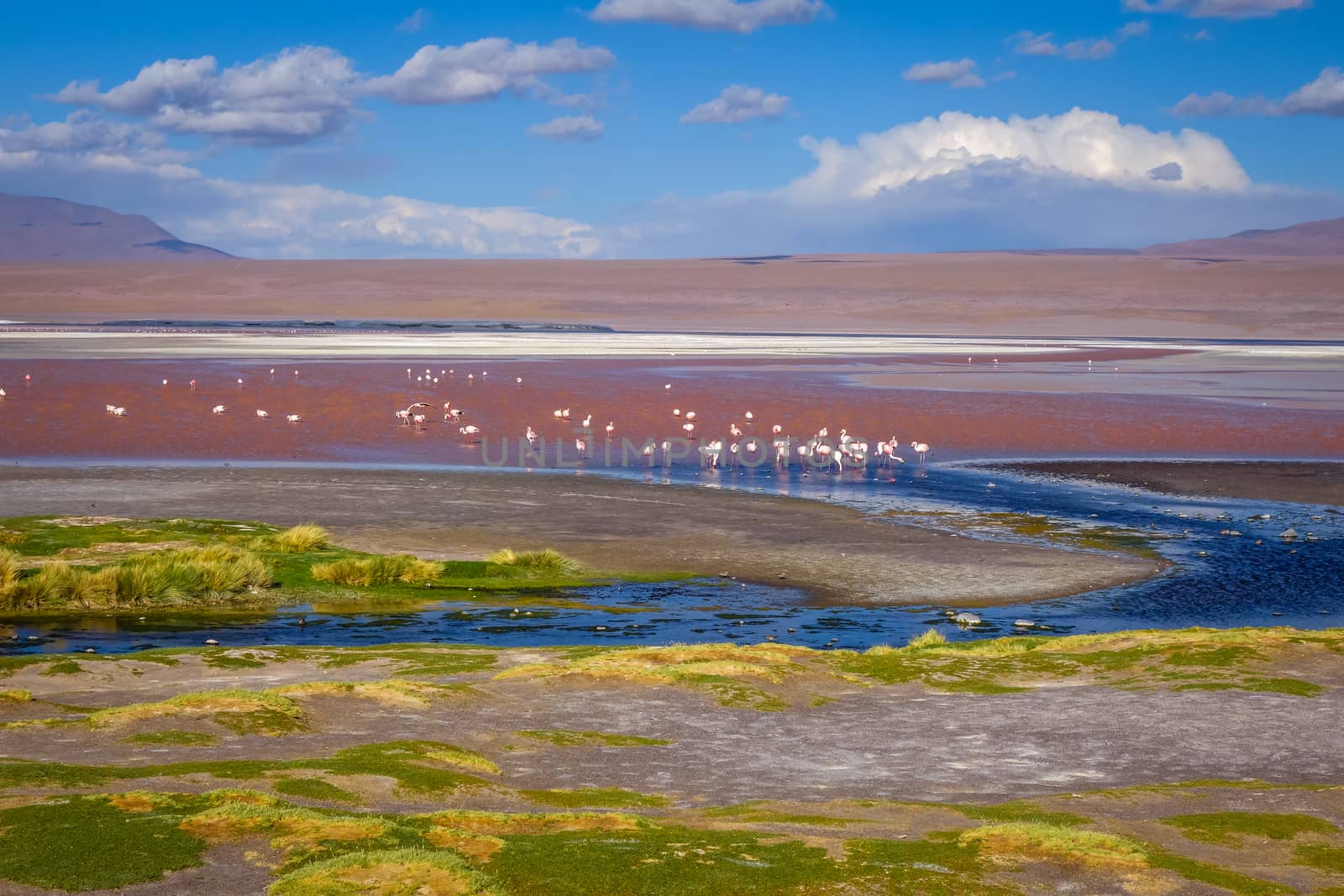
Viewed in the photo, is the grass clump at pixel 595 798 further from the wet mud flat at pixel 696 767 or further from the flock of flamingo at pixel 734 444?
the flock of flamingo at pixel 734 444

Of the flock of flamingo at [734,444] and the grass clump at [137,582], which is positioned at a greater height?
the flock of flamingo at [734,444]

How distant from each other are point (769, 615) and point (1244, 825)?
10.6 meters

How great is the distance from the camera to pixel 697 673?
1455 centimetres

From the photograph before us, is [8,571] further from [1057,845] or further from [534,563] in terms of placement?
[1057,845]

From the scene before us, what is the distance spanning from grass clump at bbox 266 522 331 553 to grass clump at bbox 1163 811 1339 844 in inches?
622

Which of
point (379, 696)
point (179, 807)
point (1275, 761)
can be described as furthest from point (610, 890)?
point (1275, 761)

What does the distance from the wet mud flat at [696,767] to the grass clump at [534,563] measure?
18.4ft

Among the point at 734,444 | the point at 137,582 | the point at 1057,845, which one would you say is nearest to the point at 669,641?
the point at 137,582

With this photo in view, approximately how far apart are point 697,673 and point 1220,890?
6872mm

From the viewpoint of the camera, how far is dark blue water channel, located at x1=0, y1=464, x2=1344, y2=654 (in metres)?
18.2

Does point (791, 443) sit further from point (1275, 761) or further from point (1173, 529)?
point (1275, 761)

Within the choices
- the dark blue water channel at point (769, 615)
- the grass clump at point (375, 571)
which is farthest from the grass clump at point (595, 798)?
the grass clump at point (375, 571)

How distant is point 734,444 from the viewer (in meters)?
39.0

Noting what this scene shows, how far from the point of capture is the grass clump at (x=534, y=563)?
22.4 m
